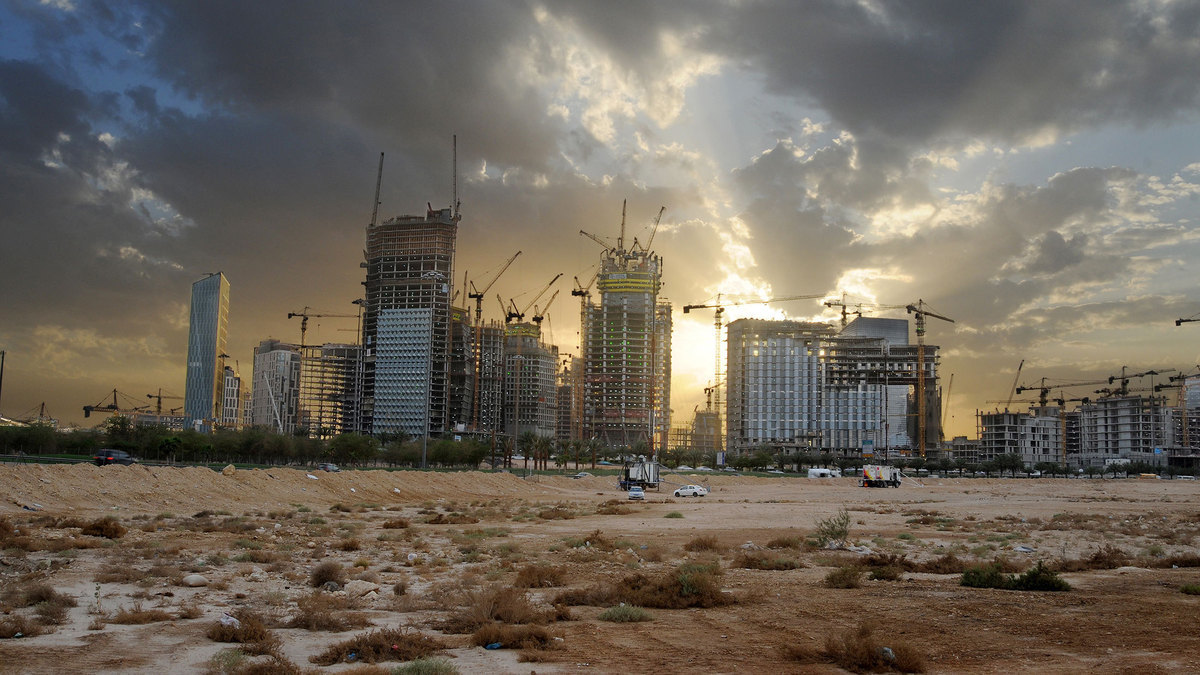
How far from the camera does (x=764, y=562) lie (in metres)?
31.5

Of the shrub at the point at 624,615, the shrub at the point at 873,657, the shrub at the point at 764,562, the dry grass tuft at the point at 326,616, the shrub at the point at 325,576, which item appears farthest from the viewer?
the shrub at the point at 764,562

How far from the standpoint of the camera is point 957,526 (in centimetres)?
5272

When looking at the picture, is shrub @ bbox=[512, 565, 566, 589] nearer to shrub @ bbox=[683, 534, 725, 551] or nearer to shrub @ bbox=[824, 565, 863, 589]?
shrub @ bbox=[824, 565, 863, 589]

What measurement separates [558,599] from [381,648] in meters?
6.87

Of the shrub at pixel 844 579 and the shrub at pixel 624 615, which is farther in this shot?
the shrub at pixel 844 579

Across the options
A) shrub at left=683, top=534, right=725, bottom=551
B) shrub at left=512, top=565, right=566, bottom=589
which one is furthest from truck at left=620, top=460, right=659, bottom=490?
shrub at left=512, top=565, right=566, bottom=589

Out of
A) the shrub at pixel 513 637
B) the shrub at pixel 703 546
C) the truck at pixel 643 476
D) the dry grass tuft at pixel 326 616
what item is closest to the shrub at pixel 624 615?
the shrub at pixel 513 637

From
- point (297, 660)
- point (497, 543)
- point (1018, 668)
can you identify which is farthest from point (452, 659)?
point (497, 543)

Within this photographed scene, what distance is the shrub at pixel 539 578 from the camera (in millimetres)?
26047

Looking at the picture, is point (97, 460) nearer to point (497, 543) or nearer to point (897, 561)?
point (497, 543)

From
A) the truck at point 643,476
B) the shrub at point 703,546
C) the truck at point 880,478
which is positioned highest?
the shrub at point 703,546

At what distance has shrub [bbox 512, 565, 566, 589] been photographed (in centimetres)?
2605

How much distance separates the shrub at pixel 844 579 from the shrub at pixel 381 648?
Answer: 13.6 metres

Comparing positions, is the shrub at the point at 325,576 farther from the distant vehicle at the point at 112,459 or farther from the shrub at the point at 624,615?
the distant vehicle at the point at 112,459
